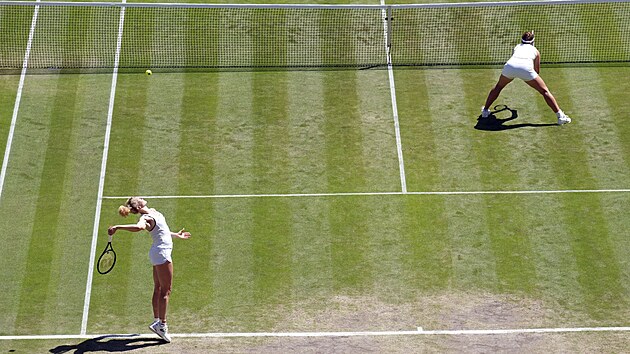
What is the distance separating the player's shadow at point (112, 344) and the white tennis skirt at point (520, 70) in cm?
968

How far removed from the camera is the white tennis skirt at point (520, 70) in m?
27.8

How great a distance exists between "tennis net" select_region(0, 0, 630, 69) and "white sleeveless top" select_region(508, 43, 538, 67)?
2.60m

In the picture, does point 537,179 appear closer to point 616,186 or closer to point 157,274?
point 616,186

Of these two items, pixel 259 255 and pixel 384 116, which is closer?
pixel 259 255

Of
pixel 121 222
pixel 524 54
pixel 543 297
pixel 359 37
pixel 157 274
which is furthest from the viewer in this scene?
pixel 359 37

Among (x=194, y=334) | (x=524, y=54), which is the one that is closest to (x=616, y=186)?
(x=524, y=54)

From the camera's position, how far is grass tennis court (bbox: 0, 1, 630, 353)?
902 inches

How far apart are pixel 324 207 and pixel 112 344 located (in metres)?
5.45

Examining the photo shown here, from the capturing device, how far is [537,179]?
87.3ft

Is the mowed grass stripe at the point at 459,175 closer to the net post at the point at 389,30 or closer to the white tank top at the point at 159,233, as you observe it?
the net post at the point at 389,30

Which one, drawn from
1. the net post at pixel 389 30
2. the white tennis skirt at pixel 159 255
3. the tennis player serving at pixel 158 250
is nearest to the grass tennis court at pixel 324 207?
the tennis player serving at pixel 158 250

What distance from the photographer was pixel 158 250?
2152 cm

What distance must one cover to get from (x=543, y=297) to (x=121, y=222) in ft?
25.3

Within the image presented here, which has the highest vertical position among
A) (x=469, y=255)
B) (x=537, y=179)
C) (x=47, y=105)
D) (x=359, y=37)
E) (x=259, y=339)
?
(x=359, y=37)
